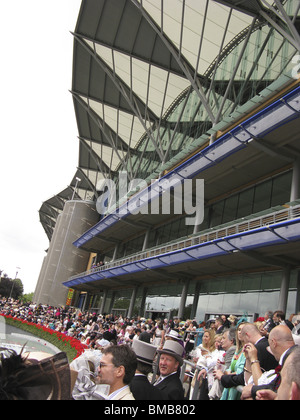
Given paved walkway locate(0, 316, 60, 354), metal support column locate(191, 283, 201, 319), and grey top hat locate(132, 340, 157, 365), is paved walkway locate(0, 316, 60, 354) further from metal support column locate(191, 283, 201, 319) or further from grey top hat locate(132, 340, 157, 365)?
metal support column locate(191, 283, 201, 319)

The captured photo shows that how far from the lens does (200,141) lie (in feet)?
89.1

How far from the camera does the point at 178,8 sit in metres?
26.2

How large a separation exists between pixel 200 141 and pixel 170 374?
24.0 m

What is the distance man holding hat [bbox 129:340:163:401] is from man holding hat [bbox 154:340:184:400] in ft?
1.31

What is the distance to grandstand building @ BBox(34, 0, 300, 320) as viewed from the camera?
17906 mm

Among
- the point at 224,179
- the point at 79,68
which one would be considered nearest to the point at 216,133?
the point at 224,179

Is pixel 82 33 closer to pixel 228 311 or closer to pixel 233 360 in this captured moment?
pixel 228 311

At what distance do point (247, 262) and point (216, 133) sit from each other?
1030 centimetres

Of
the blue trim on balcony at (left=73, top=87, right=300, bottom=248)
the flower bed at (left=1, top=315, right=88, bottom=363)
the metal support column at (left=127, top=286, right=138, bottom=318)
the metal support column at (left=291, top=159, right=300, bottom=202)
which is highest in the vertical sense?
the blue trim on balcony at (left=73, top=87, right=300, bottom=248)

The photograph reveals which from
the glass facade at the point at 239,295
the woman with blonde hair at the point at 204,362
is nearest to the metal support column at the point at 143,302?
the glass facade at the point at 239,295

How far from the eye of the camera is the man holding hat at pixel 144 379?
11.2 ft

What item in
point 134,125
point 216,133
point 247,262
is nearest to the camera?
point 247,262

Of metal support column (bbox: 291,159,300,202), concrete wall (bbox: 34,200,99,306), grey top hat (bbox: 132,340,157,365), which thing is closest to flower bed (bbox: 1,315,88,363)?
grey top hat (bbox: 132,340,157,365)
